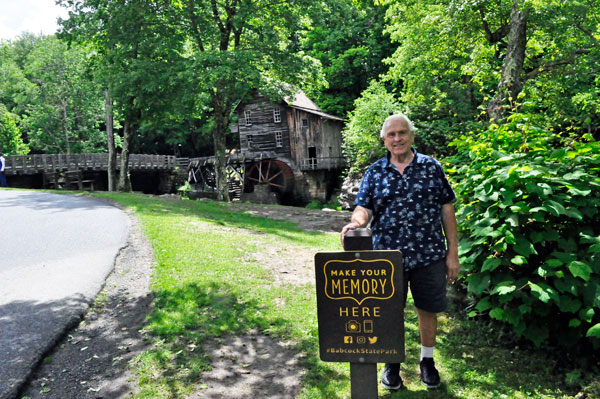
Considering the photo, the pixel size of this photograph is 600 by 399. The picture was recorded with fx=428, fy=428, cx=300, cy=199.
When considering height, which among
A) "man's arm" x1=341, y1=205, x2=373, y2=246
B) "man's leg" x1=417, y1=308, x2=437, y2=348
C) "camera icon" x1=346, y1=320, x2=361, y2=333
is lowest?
"man's leg" x1=417, y1=308, x2=437, y2=348

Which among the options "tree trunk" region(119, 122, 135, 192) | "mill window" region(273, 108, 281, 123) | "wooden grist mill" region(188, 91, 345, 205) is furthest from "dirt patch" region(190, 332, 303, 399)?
"mill window" region(273, 108, 281, 123)

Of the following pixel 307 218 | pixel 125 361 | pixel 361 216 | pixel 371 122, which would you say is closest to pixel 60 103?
pixel 371 122

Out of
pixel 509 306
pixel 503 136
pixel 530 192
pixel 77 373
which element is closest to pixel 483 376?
pixel 509 306

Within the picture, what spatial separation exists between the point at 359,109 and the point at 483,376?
76.1 ft

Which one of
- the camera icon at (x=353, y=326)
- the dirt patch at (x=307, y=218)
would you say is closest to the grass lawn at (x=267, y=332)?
the camera icon at (x=353, y=326)

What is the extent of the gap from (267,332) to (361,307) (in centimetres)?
246

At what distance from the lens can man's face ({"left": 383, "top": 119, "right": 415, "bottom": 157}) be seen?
3.24 m

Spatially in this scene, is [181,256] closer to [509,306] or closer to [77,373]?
[77,373]

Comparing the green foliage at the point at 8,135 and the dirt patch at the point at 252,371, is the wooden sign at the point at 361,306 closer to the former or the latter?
the dirt patch at the point at 252,371

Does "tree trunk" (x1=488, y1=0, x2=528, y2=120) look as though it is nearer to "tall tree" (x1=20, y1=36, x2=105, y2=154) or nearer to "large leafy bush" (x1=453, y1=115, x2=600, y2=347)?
"large leafy bush" (x1=453, y1=115, x2=600, y2=347)

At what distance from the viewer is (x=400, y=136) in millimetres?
3242

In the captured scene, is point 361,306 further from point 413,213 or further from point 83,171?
point 83,171

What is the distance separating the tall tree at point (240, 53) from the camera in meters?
16.4

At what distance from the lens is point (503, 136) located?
4.64 m
